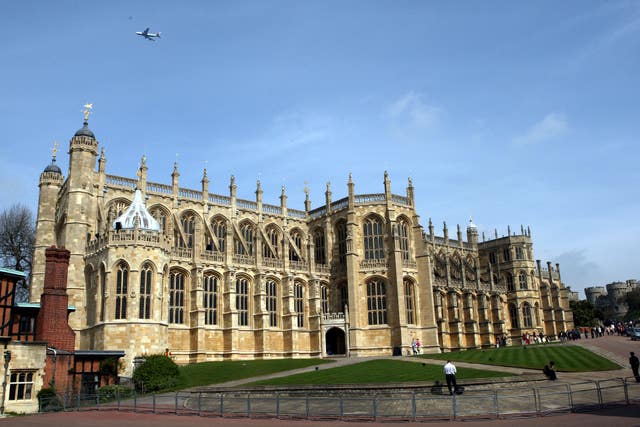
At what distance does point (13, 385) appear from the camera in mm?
28719

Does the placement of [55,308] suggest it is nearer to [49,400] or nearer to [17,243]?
[49,400]

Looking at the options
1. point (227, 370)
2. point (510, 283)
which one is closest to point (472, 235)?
point (510, 283)

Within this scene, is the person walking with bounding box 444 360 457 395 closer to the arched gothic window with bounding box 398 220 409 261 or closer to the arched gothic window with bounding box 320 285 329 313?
the arched gothic window with bounding box 398 220 409 261

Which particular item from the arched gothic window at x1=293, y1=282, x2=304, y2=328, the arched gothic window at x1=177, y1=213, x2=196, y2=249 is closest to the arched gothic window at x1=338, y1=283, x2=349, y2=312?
the arched gothic window at x1=293, y1=282, x2=304, y2=328

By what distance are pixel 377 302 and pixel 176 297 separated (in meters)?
19.5

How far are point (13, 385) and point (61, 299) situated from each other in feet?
18.6

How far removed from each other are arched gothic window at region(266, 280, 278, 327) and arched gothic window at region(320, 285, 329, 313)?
5.52m

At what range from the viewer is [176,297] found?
1935 inches

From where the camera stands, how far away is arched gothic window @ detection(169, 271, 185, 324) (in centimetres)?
4856

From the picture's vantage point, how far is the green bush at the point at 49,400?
27995 millimetres

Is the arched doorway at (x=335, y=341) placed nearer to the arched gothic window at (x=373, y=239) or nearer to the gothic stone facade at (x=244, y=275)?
the gothic stone facade at (x=244, y=275)

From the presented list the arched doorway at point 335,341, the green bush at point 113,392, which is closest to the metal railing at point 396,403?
the green bush at point 113,392

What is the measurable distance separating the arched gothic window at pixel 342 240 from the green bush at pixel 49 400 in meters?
35.0

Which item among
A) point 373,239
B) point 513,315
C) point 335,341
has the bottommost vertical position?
point 335,341
